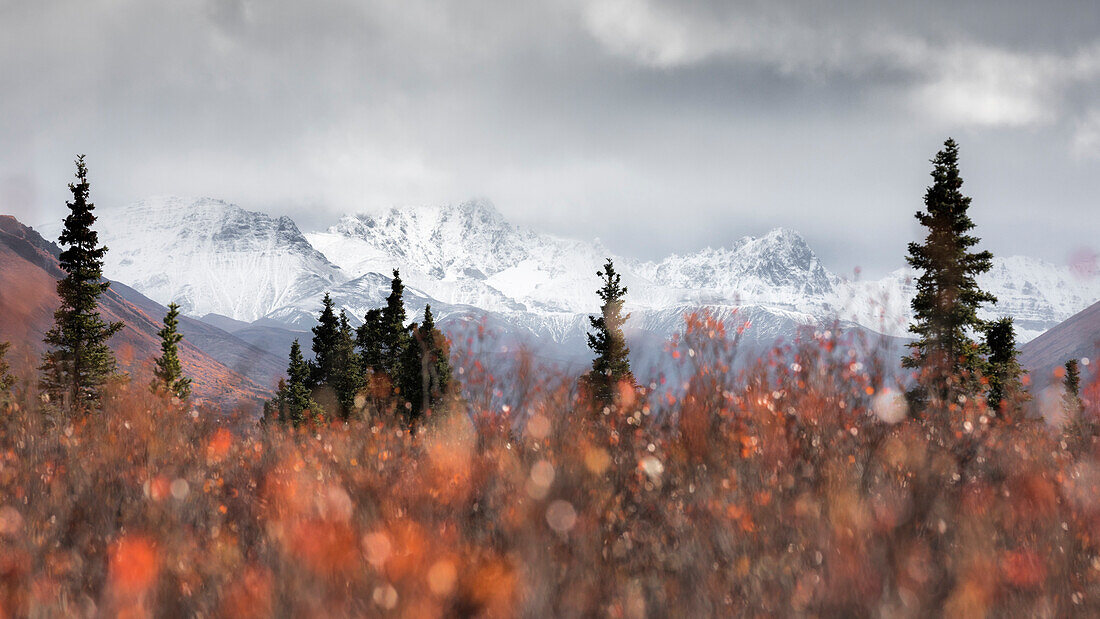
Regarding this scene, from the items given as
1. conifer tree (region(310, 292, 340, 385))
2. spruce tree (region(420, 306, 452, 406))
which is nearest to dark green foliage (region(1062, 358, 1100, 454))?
spruce tree (region(420, 306, 452, 406))

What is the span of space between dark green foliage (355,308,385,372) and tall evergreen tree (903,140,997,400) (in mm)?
25323

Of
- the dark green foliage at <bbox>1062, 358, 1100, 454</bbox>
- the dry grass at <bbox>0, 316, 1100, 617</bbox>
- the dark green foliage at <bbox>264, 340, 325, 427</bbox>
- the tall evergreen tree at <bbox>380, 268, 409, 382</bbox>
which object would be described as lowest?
the dark green foliage at <bbox>264, 340, 325, 427</bbox>

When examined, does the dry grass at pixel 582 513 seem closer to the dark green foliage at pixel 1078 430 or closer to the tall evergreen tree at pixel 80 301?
the dark green foliage at pixel 1078 430

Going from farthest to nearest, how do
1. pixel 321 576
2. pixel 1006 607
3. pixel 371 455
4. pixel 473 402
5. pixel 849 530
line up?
pixel 473 402
pixel 371 455
pixel 849 530
pixel 321 576
pixel 1006 607

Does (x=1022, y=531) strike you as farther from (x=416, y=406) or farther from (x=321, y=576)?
(x=416, y=406)

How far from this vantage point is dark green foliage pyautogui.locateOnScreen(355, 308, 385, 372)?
31453mm

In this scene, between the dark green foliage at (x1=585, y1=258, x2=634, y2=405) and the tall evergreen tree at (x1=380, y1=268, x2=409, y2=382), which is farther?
the tall evergreen tree at (x1=380, y1=268, x2=409, y2=382)

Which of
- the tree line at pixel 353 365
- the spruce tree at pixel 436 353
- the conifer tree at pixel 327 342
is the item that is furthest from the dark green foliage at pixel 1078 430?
the conifer tree at pixel 327 342

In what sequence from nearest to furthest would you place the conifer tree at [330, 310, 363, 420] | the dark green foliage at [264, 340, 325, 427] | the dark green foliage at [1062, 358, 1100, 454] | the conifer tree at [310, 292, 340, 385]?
the dark green foliage at [1062, 358, 1100, 454]
the dark green foliage at [264, 340, 325, 427]
the conifer tree at [330, 310, 363, 420]
the conifer tree at [310, 292, 340, 385]

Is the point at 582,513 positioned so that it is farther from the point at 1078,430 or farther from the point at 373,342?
the point at 373,342

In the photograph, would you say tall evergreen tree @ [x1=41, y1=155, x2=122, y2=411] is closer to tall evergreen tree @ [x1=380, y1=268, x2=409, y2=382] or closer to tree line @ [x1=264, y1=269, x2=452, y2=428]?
tree line @ [x1=264, y1=269, x2=452, y2=428]

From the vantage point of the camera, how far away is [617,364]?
90.6 feet

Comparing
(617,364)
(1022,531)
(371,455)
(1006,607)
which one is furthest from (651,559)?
(617,364)

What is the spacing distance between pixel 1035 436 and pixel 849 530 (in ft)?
17.1
